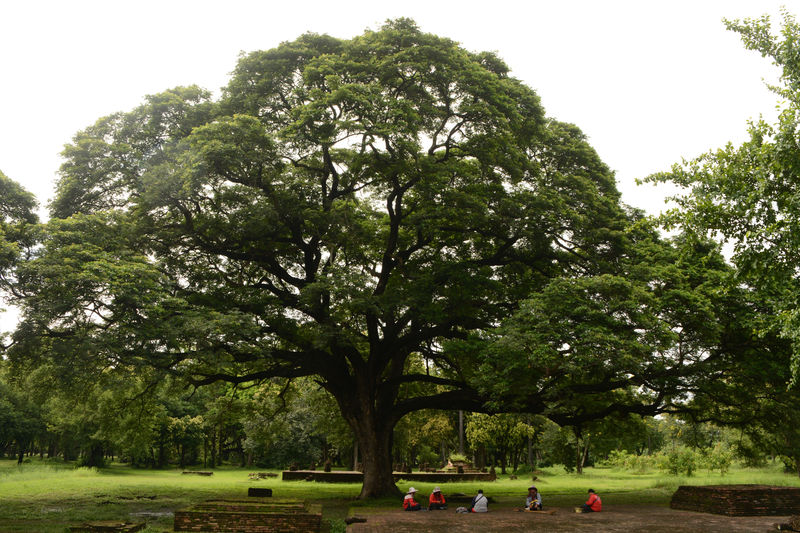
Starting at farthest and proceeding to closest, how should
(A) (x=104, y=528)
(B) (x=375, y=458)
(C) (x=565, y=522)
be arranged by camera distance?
(B) (x=375, y=458) → (C) (x=565, y=522) → (A) (x=104, y=528)

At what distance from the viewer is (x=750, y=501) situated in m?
15.0

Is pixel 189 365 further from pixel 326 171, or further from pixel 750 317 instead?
pixel 750 317

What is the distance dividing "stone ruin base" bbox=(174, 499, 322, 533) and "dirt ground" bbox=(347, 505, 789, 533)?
1117 mm

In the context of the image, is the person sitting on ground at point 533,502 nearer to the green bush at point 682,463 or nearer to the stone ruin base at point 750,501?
the stone ruin base at point 750,501

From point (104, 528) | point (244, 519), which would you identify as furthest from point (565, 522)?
point (104, 528)

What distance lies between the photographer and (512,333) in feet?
50.2

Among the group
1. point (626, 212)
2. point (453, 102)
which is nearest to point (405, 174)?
point (453, 102)

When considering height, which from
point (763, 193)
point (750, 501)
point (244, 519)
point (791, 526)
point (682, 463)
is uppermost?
point (763, 193)

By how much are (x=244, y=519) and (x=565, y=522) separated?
7949 millimetres

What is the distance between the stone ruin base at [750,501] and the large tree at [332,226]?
11.3 ft

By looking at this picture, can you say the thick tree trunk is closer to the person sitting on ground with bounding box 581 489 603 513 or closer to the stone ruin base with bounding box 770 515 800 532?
the person sitting on ground with bounding box 581 489 603 513

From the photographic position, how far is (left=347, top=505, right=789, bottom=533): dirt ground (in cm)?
1242

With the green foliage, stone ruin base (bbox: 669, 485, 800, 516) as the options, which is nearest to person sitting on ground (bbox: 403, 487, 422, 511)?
stone ruin base (bbox: 669, 485, 800, 516)

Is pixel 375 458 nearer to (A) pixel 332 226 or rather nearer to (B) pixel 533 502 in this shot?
(B) pixel 533 502
